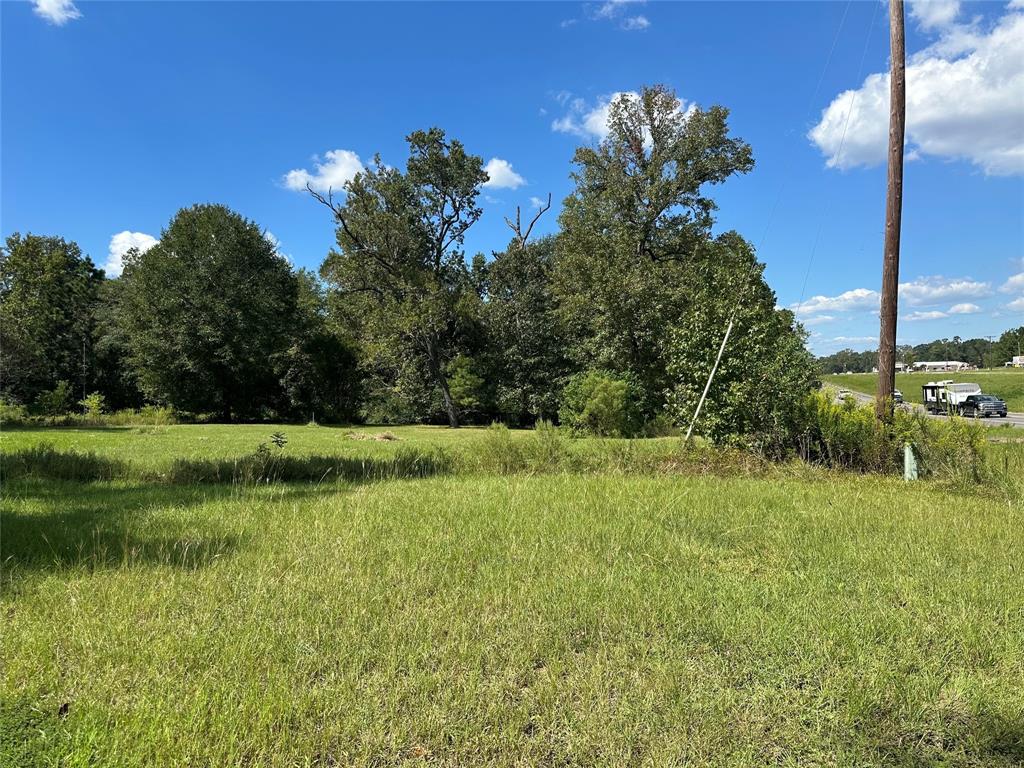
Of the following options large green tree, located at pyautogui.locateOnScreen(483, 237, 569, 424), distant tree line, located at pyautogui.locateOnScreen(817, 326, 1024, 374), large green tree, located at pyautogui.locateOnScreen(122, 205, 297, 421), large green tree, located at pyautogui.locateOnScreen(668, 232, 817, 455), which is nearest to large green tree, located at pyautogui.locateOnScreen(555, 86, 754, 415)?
large green tree, located at pyautogui.locateOnScreen(483, 237, 569, 424)

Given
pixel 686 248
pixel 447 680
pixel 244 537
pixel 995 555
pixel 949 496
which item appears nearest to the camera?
pixel 447 680

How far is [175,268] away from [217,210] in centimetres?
514

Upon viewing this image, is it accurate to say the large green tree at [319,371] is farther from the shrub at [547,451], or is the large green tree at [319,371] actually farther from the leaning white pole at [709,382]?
the leaning white pole at [709,382]

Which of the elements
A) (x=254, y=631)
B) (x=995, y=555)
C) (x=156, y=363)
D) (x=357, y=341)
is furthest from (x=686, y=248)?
(x=156, y=363)

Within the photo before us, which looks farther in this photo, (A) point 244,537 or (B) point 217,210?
(B) point 217,210

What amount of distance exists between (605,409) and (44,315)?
38559 millimetres

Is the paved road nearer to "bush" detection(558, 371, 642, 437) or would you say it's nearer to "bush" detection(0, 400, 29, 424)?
"bush" detection(558, 371, 642, 437)

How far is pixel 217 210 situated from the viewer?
122ft

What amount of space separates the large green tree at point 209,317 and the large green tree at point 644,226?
21156 mm

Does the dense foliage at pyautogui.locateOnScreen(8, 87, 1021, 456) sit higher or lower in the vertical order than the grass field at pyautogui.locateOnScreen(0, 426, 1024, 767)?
higher

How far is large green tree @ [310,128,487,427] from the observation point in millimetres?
33344

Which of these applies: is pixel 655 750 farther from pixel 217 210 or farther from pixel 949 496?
pixel 217 210

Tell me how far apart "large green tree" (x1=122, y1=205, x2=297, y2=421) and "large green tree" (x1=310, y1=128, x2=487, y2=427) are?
5.45 meters

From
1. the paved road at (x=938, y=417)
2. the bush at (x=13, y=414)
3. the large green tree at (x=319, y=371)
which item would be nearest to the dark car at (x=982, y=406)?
the paved road at (x=938, y=417)
